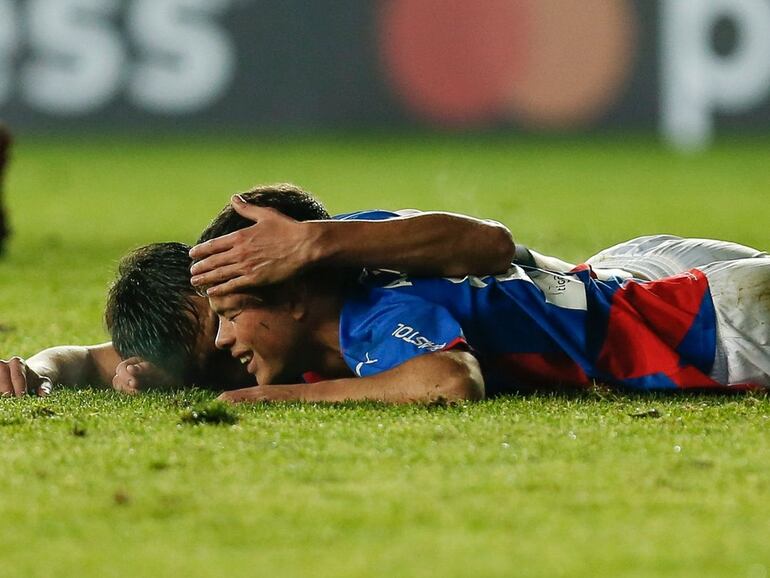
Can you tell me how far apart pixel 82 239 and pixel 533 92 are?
1073 centimetres

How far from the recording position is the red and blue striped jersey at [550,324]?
175 inches

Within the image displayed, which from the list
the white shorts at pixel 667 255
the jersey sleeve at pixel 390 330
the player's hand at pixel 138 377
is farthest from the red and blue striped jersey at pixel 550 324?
the player's hand at pixel 138 377

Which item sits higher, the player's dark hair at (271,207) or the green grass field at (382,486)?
the player's dark hair at (271,207)

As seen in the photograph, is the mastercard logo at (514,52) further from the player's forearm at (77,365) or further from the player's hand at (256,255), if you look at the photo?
the player's hand at (256,255)

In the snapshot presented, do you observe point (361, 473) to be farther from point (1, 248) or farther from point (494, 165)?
point (494, 165)

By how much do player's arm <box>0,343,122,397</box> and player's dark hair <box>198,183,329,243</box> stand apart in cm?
64

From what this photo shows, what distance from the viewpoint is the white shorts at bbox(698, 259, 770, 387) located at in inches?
185

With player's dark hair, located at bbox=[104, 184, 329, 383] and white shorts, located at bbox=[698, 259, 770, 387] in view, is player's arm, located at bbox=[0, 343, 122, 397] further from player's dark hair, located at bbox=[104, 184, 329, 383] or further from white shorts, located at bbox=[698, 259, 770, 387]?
white shorts, located at bbox=[698, 259, 770, 387]

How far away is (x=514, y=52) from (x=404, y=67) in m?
1.44

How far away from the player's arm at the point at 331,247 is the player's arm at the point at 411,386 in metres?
0.31

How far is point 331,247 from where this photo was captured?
4328 millimetres

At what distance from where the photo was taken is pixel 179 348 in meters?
4.77

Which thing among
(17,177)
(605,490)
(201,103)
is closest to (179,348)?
(605,490)

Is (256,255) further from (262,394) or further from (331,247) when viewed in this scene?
(262,394)
